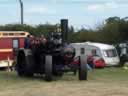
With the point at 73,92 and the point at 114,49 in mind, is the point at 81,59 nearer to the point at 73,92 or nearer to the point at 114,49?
the point at 73,92

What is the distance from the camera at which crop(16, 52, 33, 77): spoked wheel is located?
23.6 m

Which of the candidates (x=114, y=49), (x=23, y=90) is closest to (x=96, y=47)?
(x=114, y=49)

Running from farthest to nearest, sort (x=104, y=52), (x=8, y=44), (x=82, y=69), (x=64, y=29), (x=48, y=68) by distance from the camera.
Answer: (x=104, y=52)
(x=8, y=44)
(x=64, y=29)
(x=82, y=69)
(x=48, y=68)

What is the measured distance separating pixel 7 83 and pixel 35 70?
8.74ft

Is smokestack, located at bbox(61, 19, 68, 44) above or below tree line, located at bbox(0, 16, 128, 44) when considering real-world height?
above

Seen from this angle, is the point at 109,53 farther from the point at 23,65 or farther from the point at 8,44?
the point at 23,65

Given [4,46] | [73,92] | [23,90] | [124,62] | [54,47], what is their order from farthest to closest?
1. [124,62]
2. [4,46]
3. [54,47]
4. [23,90]
5. [73,92]

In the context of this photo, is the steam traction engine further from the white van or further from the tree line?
the tree line

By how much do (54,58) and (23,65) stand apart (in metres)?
2.19

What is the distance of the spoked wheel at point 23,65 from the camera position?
77.5ft

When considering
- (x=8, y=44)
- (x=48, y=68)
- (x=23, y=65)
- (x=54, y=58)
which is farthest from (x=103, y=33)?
(x=48, y=68)

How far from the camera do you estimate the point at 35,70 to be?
2350 centimetres

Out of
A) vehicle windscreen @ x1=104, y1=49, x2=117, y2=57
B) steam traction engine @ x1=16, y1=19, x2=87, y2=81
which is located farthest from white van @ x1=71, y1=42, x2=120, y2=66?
steam traction engine @ x1=16, y1=19, x2=87, y2=81

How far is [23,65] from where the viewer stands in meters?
24.5
